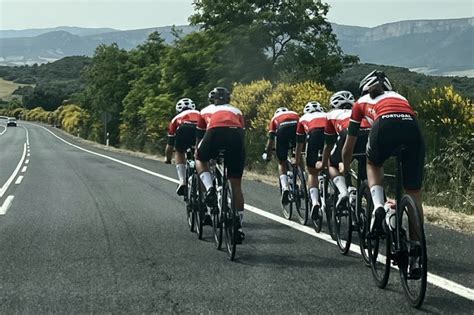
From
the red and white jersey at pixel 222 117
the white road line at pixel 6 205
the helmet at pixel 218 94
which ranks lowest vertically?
the white road line at pixel 6 205

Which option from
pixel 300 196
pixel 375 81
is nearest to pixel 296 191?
pixel 300 196

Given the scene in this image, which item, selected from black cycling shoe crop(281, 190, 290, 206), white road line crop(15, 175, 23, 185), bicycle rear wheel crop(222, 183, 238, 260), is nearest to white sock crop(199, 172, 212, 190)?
bicycle rear wheel crop(222, 183, 238, 260)

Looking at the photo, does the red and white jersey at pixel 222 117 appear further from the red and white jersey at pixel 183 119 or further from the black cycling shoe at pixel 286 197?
the black cycling shoe at pixel 286 197

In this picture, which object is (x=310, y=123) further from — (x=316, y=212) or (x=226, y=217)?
(x=226, y=217)

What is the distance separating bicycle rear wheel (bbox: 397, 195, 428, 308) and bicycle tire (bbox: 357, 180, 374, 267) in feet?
2.42

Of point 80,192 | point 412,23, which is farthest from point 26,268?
point 412,23

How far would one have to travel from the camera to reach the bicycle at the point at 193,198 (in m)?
8.14

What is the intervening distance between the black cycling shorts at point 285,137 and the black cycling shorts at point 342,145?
2042mm

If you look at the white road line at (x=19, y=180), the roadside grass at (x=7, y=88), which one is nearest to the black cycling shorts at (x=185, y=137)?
the white road line at (x=19, y=180)

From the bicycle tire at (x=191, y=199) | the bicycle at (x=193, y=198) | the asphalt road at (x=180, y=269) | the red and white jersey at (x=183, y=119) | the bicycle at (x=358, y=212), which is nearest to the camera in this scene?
the asphalt road at (x=180, y=269)

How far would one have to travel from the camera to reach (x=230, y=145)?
23.4 feet

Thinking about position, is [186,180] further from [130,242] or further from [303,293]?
[303,293]

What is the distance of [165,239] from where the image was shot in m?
8.18

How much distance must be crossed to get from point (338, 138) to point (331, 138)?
0.29 metres
